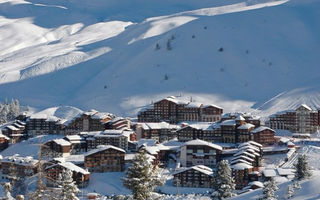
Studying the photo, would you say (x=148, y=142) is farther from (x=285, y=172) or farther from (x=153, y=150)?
(x=285, y=172)

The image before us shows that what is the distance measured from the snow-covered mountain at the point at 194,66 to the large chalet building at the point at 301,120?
13539 mm

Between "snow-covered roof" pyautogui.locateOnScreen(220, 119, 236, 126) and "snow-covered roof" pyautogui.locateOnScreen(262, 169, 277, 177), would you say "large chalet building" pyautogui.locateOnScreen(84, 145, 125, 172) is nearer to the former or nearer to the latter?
"snow-covered roof" pyautogui.locateOnScreen(220, 119, 236, 126)

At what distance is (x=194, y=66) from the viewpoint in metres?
112

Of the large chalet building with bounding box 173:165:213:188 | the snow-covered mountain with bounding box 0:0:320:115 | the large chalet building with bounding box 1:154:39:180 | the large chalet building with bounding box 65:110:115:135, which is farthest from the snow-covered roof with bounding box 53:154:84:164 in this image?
the snow-covered mountain with bounding box 0:0:320:115

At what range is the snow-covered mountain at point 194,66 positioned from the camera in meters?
99.2

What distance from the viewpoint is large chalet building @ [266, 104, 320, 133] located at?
7347cm

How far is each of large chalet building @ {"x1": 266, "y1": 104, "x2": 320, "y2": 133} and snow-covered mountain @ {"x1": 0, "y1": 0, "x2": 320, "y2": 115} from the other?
1354 cm

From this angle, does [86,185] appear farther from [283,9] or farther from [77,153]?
[283,9]

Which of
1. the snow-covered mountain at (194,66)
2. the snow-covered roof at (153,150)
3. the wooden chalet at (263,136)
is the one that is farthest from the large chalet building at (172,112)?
the snow-covered roof at (153,150)

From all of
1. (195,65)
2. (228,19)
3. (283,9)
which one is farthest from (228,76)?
(283,9)

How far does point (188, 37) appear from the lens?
124 m

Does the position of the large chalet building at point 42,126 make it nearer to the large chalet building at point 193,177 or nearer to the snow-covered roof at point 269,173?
the large chalet building at point 193,177

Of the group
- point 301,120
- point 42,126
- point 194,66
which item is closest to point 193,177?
point 301,120

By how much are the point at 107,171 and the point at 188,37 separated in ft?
224
